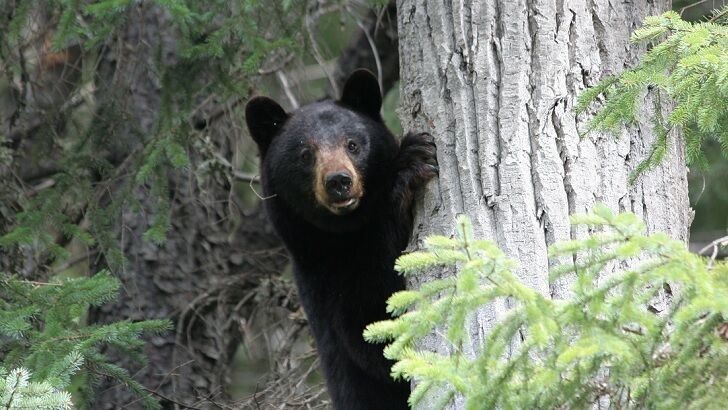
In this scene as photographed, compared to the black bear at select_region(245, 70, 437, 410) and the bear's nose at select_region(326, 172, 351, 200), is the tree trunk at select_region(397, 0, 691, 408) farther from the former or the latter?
the bear's nose at select_region(326, 172, 351, 200)

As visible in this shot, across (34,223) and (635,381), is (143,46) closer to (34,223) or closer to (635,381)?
(34,223)

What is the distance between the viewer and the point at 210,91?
5977mm

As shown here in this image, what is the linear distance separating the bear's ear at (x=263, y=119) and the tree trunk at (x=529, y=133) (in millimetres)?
1400

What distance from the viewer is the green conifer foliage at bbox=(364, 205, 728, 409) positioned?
2344mm

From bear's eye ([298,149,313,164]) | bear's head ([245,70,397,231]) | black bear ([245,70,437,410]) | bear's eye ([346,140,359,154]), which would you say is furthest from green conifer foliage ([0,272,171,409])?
bear's eye ([346,140,359,154])

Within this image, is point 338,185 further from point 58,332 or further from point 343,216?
point 58,332

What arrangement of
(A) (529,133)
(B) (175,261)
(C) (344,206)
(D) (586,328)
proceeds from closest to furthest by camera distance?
(D) (586,328) → (A) (529,133) → (C) (344,206) → (B) (175,261)

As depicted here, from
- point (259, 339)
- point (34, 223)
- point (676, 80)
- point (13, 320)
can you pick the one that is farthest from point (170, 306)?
point (676, 80)

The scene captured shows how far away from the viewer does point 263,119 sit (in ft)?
17.7

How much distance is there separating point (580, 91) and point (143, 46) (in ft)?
12.9

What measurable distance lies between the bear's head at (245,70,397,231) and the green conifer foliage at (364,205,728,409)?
206 centimetres

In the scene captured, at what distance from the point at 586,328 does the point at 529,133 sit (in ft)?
4.74

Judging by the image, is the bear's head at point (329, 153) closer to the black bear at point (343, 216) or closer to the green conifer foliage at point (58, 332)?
the black bear at point (343, 216)

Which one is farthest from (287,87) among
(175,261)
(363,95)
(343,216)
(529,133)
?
(529,133)
